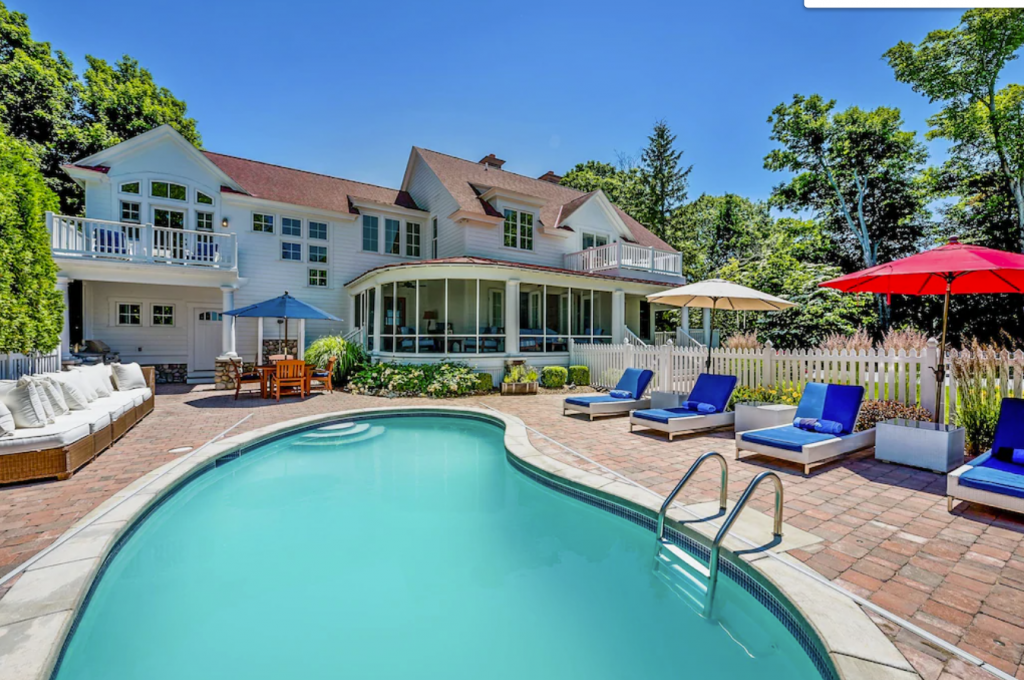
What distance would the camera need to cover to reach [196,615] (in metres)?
3.75

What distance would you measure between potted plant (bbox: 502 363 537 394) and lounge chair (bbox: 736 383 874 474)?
7055 millimetres

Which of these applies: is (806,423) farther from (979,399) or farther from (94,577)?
(94,577)

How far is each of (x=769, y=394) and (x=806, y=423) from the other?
2489mm

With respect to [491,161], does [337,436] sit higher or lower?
lower

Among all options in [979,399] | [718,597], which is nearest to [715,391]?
[979,399]

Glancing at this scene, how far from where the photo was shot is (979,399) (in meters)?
6.45

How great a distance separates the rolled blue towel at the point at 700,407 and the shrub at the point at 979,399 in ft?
10.5

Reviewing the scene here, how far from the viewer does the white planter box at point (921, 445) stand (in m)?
5.68

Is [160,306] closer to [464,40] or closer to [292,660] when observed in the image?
[464,40]

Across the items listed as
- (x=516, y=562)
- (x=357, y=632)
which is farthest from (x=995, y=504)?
(x=357, y=632)

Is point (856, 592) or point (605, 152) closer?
point (856, 592)

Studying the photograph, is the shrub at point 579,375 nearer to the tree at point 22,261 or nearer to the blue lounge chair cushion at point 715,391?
the blue lounge chair cushion at point 715,391

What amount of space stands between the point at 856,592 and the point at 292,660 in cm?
391

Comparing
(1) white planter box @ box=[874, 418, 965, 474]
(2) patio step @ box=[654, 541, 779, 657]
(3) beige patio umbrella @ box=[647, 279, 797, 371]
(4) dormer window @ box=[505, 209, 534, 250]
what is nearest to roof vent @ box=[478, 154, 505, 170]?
(4) dormer window @ box=[505, 209, 534, 250]
